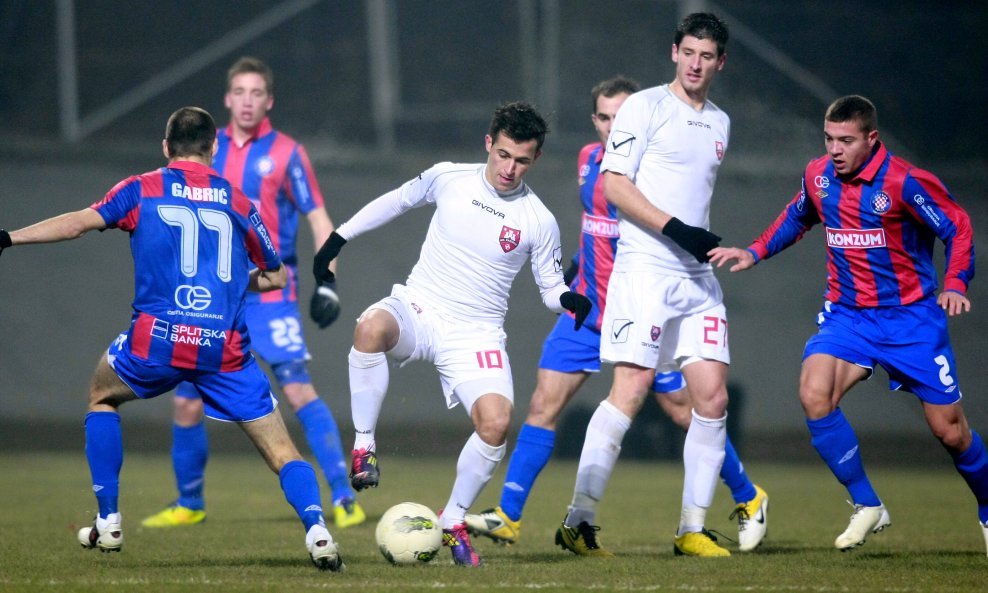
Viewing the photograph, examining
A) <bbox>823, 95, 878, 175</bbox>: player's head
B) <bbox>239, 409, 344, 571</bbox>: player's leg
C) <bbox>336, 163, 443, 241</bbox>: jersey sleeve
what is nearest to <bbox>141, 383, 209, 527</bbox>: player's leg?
<bbox>336, 163, 443, 241</bbox>: jersey sleeve

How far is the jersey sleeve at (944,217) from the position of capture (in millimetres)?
6305

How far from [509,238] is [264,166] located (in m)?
2.49

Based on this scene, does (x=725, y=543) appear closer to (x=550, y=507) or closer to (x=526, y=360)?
(x=550, y=507)

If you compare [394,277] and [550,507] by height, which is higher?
[394,277]

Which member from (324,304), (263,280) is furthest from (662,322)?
(324,304)

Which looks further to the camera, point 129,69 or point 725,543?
point 129,69

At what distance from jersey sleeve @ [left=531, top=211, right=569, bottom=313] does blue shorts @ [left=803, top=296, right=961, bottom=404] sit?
1.25m

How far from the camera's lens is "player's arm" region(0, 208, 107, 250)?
17.4 ft

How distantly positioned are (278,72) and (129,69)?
160 cm

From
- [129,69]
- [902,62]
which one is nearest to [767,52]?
[902,62]

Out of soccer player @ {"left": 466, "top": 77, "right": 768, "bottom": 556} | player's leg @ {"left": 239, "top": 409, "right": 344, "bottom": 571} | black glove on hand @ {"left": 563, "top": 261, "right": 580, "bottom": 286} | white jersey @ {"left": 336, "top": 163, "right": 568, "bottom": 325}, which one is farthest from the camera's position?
black glove on hand @ {"left": 563, "top": 261, "right": 580, "bottom": 286}

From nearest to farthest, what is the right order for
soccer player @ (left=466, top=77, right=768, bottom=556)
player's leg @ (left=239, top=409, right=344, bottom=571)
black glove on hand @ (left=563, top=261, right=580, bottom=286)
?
1. player's leg @ (left=239, top=409, right=344, bottom=571)
2. soccer player @ (left=466, top=77, right=768, bottom=556)
3. black glove on hand @ (left=563, top=261, right=580, bottom=286)

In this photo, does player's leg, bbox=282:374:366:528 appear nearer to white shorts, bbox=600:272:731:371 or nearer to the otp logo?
white shorts, bbox=600:272:731:371

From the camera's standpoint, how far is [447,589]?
5.05 m
